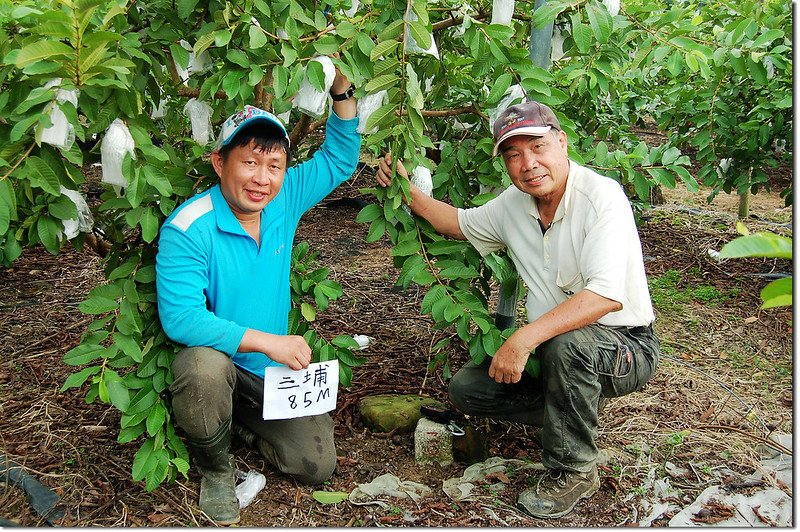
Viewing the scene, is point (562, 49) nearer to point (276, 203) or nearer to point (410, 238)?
point (410, 238)

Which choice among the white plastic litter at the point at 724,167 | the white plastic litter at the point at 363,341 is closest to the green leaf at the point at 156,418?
the white plastic litter at the point at 363,341

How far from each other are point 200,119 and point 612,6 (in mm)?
1273

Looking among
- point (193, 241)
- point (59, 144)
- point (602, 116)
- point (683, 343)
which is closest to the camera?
point (59, 144)

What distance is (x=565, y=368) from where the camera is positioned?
2.08m

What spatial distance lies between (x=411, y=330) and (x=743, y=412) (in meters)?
1.33

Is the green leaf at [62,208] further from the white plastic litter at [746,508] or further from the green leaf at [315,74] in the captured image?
the white plastic litter at [746,508]

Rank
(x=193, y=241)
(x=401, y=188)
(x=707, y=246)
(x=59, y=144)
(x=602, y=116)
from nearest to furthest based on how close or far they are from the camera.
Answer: (x=59, y=144) < (x=193, y=241) < (x=401, y=188) < (x=602, y=116) < (x=707, y=246)

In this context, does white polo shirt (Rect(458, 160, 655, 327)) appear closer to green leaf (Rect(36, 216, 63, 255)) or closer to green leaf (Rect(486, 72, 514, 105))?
green leaf (Rect(486, 72, 514, 105))

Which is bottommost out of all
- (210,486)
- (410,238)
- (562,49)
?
(210,486)

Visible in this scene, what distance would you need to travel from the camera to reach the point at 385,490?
2264mm

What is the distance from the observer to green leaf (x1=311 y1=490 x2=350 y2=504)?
2.22 metres

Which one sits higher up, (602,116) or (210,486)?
(602,116)

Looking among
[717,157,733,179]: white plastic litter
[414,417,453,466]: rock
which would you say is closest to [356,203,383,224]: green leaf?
[414,417,453,466]: rock

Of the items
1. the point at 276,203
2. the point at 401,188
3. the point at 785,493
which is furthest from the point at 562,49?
the point at 785,493
